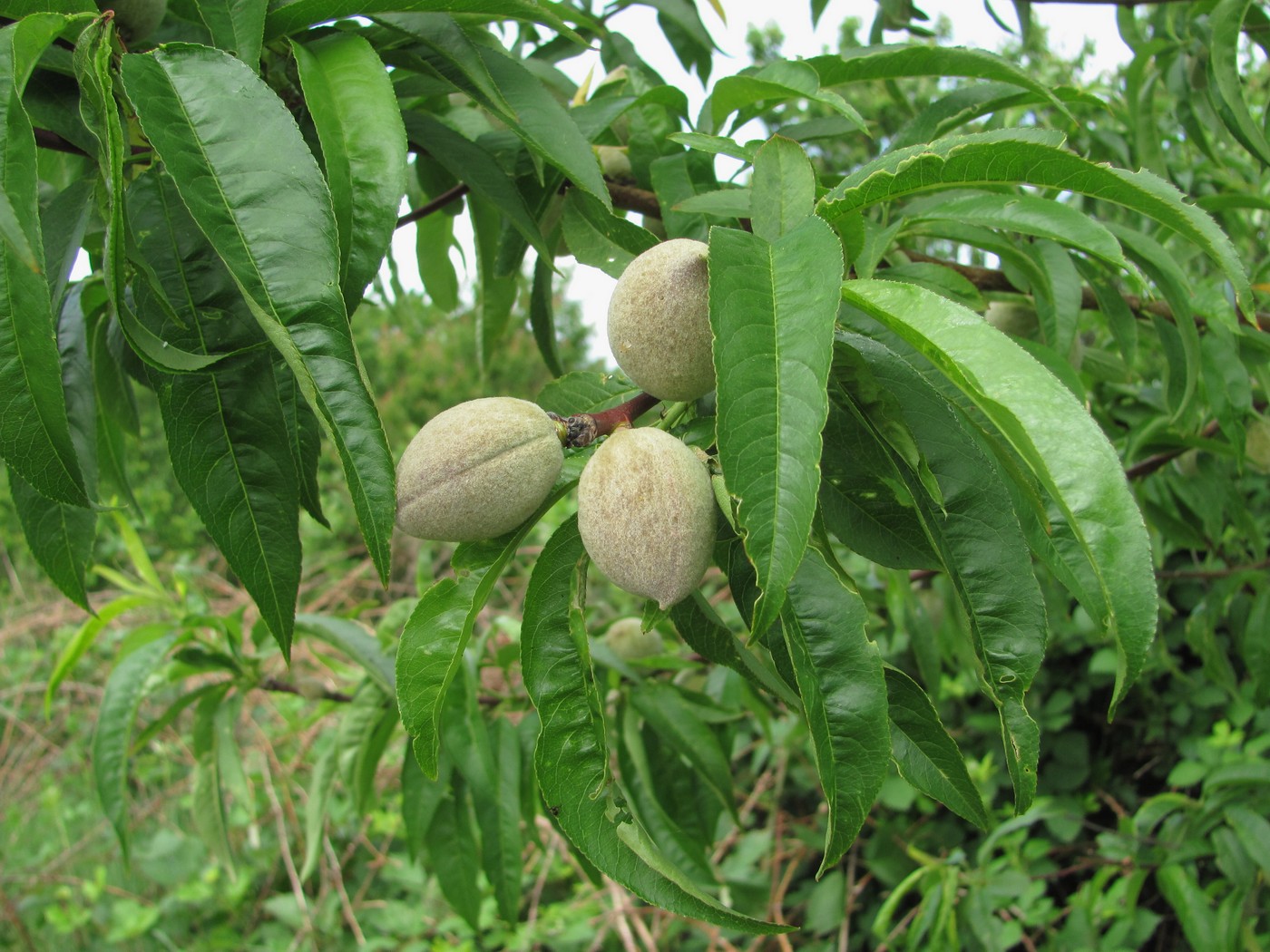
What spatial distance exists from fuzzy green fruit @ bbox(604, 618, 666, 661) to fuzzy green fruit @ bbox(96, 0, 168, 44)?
1.11m

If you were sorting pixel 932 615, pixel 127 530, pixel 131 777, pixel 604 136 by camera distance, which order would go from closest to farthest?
pixel 604 136 < pixel 127 530 < pixel 932 615 < pixel 131 777

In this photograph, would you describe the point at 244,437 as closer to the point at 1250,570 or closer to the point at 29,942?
the point at 1250,570

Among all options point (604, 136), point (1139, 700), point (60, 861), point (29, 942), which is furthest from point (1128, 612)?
point (60, 861)

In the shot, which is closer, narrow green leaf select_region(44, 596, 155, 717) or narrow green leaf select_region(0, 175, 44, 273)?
narrow green leaf select_region(0, 175, 44, 273)

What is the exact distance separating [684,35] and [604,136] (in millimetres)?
610

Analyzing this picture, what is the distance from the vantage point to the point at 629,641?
162 cm

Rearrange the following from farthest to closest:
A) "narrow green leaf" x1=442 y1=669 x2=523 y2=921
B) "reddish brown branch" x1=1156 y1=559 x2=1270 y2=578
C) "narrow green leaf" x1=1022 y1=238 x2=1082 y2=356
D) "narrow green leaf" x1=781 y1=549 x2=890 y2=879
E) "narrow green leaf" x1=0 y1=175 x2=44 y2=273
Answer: "reddish brown branch" x1=1156 y1=559 x2=1270 y2=578
"narrow green leaf" x1=442 y1=669 x2=523 y2=921
"narrow green leaf" x1=1022 y1=238 x2=1082 y2=356
"narrow green leaf" x1=781 y1=549 x2=890 y2=879
"narrow green leaf" x1=0 y1=175 x2=44 y2=273

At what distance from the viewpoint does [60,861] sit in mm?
3686

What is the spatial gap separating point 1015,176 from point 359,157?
0.44 m

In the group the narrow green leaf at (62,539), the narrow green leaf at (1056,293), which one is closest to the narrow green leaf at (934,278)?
the narrow green leaf at (1056,293)

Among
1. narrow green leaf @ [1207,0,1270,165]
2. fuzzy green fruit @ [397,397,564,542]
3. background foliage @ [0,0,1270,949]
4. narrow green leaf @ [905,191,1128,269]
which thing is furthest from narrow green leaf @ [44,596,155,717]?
narrow green leaf @ [1207,0,1270,165]

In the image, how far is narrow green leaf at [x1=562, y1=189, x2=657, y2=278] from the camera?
2.71 ft

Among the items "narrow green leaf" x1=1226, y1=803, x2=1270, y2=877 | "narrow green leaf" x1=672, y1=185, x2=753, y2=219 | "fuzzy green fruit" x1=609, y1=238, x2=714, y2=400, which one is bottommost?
"narrow green leaf" x1=1226, y1=803, x2=1270, y2=877

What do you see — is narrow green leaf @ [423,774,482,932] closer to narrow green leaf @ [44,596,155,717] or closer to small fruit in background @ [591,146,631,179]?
narrow green leaf @ [44,596,155,717]
